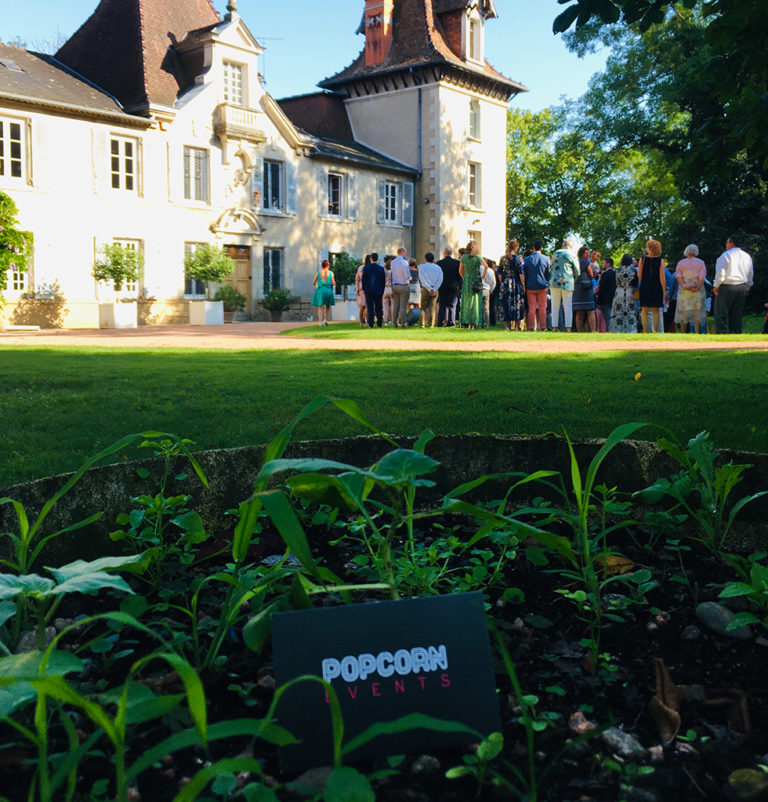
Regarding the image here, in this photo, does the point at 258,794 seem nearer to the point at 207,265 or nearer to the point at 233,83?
the point at 207,265

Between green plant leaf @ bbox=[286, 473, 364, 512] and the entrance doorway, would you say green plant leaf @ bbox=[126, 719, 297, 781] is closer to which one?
green plant leaf @ bbox=[286, 473, 364, 512]

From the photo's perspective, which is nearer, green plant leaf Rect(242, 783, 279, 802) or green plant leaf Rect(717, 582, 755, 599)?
green plant leaf Rect(242, 783, 279, 802)

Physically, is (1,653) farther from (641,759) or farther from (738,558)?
(738,558)

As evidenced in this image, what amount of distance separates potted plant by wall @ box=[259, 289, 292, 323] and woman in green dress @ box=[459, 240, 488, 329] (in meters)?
12.1

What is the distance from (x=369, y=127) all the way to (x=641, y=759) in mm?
35431

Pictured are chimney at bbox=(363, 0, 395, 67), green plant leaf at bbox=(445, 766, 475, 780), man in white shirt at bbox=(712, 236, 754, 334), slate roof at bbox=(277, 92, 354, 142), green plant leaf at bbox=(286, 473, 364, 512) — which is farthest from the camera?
slate roof at bbox=(277, 92, 354, 142)

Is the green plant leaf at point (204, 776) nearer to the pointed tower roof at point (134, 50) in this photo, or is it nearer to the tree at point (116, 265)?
the tree at point (116, 265)

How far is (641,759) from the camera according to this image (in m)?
1.12

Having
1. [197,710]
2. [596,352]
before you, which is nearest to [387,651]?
[197,710]

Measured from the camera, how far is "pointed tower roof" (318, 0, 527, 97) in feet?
108

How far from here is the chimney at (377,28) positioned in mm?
33650

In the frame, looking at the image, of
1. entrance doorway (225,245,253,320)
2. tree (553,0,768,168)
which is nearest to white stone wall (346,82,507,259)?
entrance doorway (225,245,253,320)

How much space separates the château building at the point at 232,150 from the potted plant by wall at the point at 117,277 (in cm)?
39

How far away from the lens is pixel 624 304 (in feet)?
51.4
